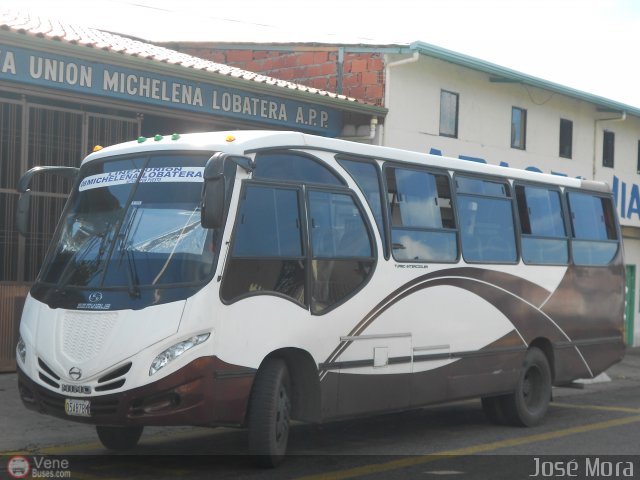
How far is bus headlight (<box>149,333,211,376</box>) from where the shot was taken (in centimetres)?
787

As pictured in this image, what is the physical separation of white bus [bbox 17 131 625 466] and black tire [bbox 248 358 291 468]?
0.01m

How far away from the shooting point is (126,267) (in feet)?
27.6

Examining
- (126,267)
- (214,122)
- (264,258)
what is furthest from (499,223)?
(214,122)

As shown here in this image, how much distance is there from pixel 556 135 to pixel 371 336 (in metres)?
16.8

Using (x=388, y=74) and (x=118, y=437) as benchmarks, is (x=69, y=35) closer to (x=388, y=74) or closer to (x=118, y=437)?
(x=118, y=437)

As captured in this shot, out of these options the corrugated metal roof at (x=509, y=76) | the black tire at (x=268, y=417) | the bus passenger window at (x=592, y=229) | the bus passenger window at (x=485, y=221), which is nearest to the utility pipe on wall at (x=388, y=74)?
the corrugated metal roof at (x=509, y=76)

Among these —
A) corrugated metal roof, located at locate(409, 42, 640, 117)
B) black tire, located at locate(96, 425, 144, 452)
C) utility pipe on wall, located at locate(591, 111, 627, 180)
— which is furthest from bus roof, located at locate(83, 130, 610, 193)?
utility pipe on wall, located at locate(591, 111, 627, 180)

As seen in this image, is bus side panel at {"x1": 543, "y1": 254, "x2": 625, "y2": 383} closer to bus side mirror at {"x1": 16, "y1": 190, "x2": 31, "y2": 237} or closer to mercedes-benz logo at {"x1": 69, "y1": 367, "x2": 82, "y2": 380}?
bus side mirror at {"x1": 16, "y1": 190, "x2": 31, "y2": 237}

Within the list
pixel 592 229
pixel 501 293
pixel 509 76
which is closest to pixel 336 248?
pixel 501 293

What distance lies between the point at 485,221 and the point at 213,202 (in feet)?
15.4

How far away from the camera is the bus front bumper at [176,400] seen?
7.84 meters

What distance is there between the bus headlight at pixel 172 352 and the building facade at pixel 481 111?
39.5 ft

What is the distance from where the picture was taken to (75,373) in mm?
8031

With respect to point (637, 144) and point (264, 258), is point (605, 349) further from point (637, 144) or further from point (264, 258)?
point (637, 144)
